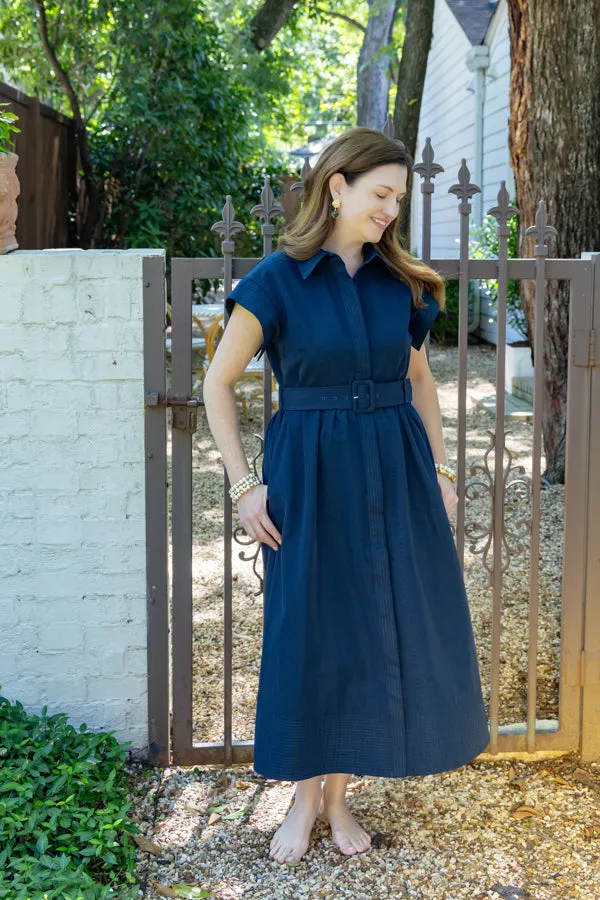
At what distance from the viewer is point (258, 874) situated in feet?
8.60

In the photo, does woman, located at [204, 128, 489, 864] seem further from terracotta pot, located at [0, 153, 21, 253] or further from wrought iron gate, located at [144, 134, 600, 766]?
terracotta pot, located at [0, 153, 21, 253]

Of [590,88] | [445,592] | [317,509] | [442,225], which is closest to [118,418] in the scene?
[317,509]

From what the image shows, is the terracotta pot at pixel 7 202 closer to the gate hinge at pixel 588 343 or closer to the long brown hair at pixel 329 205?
the long brown hair at pixel 329 205

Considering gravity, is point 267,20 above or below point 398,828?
above

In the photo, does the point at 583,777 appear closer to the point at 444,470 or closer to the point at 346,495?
the point at 444,470

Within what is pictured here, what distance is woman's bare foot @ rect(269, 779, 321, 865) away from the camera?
2658 mm

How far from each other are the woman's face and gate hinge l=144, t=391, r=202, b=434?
28.7 inches

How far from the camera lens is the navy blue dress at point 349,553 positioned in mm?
2428

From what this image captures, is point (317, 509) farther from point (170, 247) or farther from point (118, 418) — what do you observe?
point (170, 247)

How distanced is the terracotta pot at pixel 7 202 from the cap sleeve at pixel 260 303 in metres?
0.85

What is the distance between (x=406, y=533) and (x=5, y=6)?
9.30 meters

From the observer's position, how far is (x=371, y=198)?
2393 mm

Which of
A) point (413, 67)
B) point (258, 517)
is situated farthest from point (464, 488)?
point (413, 67)

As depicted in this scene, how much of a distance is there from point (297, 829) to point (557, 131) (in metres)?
3.97
